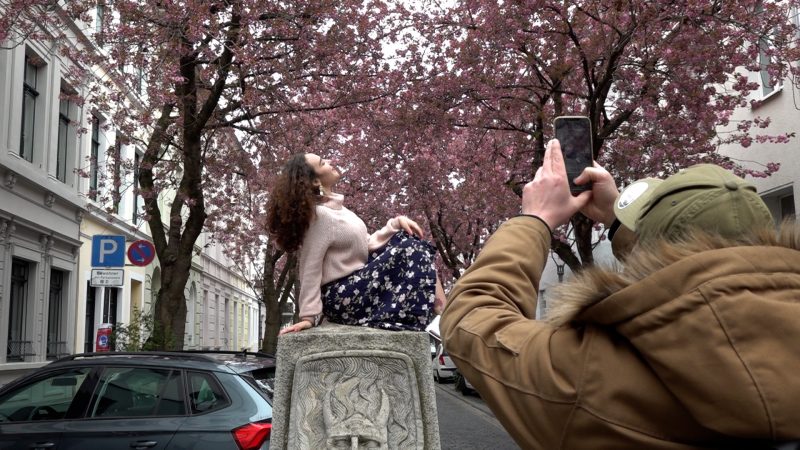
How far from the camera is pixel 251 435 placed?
5.99 metres

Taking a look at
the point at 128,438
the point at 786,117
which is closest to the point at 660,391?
the point at 128,438

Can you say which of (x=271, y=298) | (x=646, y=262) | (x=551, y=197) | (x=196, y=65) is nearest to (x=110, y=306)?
(x=271, y=298)

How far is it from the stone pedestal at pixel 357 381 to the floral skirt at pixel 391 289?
10 cm

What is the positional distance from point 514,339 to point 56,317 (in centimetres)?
2108

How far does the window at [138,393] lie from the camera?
6332 mm

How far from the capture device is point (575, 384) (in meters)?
Answer: 1.08

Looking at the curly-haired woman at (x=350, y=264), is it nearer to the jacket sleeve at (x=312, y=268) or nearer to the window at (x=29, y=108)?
the jacket sleeve at (x=312, y=268)

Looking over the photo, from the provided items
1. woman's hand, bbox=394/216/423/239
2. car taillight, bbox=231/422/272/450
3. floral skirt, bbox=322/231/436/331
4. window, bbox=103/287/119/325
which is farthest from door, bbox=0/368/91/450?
window, bbox=103/287/119/325

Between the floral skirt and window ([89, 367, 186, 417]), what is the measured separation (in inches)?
118

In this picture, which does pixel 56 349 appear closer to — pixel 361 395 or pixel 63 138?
pixel 63 138

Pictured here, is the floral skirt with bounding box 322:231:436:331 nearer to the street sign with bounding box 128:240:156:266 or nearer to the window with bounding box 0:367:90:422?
the window with bounding box 0:367:90:422

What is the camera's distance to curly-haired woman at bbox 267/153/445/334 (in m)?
3.84

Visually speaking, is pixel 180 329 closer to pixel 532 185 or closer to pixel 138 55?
pixel 138 55

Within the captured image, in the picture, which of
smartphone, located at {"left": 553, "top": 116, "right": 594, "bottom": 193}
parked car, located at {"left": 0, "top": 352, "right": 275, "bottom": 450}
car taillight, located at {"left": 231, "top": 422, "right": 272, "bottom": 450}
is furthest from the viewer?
parked car, located at {"left": 0, "top": 352, "right": 275, "bottom": 450}
